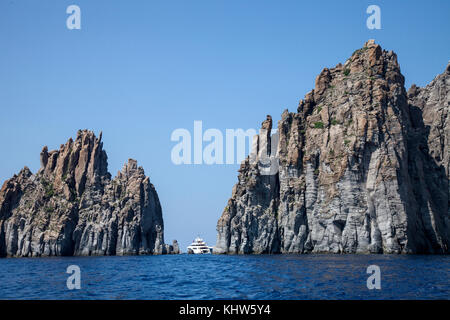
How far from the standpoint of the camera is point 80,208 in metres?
161

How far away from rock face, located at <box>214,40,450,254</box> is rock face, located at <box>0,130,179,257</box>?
46600 millimetres

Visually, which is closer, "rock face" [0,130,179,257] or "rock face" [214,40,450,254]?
"rock face" [214,40,450,254]

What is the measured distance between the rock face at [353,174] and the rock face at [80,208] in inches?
1835

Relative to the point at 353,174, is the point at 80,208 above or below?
below

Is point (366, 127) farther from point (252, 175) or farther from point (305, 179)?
point (252, 175)

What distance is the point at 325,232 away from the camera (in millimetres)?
114938

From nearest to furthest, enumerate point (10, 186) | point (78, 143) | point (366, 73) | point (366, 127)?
point (366, 127) < point (366, 73) < point (10, 186) < point (78, 143)

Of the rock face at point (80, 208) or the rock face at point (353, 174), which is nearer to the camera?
the rock face at point (353, 174)

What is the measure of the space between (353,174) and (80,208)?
349ft

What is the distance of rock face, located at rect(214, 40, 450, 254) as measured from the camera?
107 metres

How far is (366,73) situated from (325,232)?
4902cm

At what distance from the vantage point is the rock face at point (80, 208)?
152 metres

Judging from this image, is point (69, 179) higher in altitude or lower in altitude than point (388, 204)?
higher
